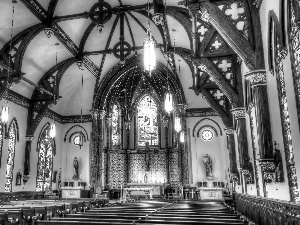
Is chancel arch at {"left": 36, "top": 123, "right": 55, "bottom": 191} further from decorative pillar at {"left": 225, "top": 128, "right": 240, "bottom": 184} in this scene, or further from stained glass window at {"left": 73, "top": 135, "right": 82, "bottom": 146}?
decorative pillar at {"left": 225, "top": 128, "right": 240, "bottom": 184}

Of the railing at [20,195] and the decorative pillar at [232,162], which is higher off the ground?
the decorative pillar at [232,162]

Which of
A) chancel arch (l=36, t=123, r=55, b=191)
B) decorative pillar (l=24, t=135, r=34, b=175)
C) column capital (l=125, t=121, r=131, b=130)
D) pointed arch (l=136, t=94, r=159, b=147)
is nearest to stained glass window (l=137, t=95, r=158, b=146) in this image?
pointed arch (l=136, t=94, r=159, b=147)

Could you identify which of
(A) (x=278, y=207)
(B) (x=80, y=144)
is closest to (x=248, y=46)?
(A) (x=278, y=207)

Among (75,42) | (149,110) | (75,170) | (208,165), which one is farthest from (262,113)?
(149,110)

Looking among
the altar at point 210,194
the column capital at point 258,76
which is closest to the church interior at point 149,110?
the column capital at point 258,76

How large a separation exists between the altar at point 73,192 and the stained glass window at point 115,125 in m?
5.12

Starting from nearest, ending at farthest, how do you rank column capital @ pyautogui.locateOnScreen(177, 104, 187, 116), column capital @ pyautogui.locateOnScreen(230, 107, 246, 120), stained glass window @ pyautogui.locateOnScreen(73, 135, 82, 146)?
column capital @ pyautogui.locateOnScreen(230, 107, 246, 120) → column capital @ pyautogui.locateOnScreen(177, 104, 187, 116) → stained glass window @ pyautogui.locateOnScreen(73, 135, 82, 146)

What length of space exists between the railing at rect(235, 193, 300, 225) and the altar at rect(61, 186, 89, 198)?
1607cm

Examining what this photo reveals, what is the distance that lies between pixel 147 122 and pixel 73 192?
8.77 metres

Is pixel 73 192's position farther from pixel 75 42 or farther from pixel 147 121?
pixel 75 42

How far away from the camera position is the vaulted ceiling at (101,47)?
11508mm

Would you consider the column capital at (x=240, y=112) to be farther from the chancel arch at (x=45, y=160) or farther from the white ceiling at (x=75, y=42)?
the chancel arch at (x=45, y=160)

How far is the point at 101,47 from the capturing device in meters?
21.6

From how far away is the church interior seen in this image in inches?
301
